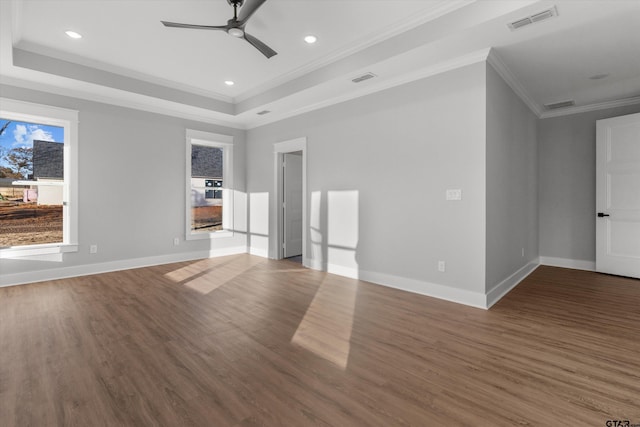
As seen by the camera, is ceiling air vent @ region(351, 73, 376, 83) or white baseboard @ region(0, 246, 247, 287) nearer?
ceiling air vent @ region(351, 73, 376, 83)

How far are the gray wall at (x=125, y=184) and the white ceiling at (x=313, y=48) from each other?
0.33 metres

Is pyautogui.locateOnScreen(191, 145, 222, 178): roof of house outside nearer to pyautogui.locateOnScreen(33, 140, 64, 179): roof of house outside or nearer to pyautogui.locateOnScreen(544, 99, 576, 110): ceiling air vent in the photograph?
pyautogui.locateOnScreen(33, 140, 64, 179): roof of house outside

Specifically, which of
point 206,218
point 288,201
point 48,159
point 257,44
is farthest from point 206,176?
point 257,44

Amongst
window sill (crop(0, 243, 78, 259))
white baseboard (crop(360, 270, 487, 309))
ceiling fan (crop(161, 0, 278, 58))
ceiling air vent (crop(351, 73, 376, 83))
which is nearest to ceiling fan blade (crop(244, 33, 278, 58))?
ceiling fan (crop(161, 0, 278, 58))

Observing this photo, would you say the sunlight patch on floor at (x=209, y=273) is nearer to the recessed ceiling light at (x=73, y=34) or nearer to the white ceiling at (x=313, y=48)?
the white ceiling at (x=313, y=48)

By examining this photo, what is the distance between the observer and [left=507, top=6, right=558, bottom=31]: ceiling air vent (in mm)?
2631

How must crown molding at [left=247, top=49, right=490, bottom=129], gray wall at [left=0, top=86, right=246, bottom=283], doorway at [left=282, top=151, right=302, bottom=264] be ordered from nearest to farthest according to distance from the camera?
crown molding at [left=247, top=49, right=490, bottom=129], gray wall at [left=0, top=86, right=246, bottom=283], doorway at [left=282, top=151, right=302, bottom=264]

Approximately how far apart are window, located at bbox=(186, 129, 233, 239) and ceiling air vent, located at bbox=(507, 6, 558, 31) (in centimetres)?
510

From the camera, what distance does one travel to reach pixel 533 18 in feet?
8.95

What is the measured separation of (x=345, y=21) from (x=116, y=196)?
4312 mm

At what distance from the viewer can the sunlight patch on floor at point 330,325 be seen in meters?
2.42

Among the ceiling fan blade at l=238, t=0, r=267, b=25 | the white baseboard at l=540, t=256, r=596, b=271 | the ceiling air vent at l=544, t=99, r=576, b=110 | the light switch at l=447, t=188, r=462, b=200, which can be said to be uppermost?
the ceiling air vent at l=544, t=99, r=576, b=110

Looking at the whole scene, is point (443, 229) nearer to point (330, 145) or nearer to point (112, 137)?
point (330, 145)

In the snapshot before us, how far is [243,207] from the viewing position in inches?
262
